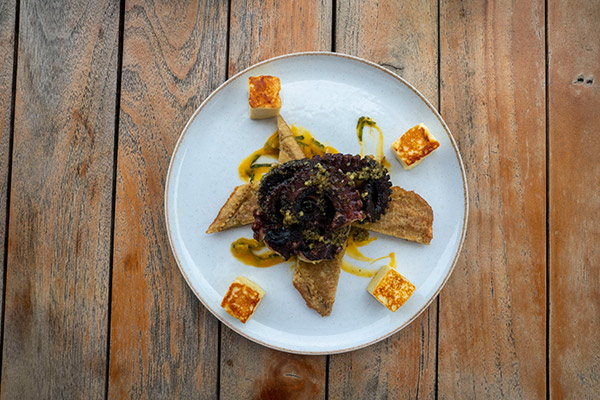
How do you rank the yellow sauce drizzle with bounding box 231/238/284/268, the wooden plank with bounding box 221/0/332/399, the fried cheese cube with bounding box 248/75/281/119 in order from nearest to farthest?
the fried cheese cube with bounding box 248/75/281/119 < the yellow sauce drizzle with bounding box 231/238/284/268 < the wooden plank with bounding box 221/0/332/399

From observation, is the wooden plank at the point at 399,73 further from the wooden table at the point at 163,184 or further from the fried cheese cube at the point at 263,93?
the fried cheese cube at the point at 263,93

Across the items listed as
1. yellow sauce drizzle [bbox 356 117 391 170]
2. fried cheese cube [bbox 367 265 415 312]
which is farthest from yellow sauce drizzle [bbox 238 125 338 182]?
fried cheese cube [bbox 367 265 415 312]

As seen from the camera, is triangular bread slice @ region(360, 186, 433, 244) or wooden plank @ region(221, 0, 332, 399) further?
wooden plank @ region(221, 0, 332, 399)

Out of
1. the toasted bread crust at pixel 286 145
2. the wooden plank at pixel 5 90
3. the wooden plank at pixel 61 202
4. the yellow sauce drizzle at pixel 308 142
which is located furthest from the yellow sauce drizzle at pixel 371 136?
the wooden plank at pixel 5 90

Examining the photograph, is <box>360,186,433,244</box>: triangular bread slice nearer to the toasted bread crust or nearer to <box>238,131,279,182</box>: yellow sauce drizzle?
the toasted bread crust

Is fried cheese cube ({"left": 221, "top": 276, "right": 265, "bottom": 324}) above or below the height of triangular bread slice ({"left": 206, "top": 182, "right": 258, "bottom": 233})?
below
